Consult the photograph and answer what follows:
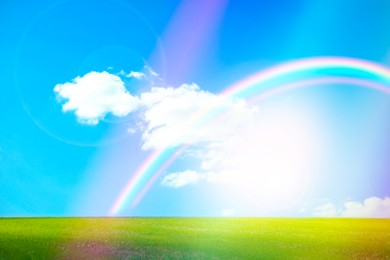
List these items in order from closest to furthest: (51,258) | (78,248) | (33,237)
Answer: (51,258) → (78,248) → (33,237)

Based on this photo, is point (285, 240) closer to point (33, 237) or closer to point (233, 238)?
point (233, 238)

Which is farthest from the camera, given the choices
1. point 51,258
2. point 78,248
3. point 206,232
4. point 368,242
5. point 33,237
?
point 206,232

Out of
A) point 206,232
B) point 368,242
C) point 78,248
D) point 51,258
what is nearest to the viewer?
point 51,258

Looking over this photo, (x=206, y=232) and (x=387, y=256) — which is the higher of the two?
(x=206, y=232)

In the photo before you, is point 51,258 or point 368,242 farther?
point 368,242

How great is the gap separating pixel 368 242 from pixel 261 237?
690 centimetres

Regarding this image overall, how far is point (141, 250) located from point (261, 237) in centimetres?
933

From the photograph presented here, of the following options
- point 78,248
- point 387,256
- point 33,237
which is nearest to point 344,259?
point 387,256

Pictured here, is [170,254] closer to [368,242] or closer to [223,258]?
[223,258]

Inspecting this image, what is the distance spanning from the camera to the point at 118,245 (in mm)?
26797

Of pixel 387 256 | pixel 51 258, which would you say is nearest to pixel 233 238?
pixel 387 256

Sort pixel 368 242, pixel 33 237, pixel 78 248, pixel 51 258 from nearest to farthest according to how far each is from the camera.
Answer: pixel 51 258, pixel 78 248, pixel 33 237, pixel 368 242

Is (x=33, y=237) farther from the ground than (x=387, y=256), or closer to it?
farther from the ground

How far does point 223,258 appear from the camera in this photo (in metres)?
24.8
